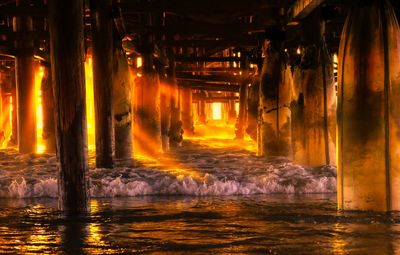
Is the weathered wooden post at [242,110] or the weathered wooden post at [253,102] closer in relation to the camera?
the weathered wooden post at [253,102]

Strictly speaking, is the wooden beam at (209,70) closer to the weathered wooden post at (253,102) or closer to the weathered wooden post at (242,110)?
the weathered wooden post at (242,110)

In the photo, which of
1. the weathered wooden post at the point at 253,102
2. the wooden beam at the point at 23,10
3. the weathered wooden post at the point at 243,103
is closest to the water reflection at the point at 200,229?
the wooden beam at the point at 23,10

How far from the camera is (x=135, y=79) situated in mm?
A: 17641

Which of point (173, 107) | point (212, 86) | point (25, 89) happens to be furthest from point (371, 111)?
point (212, 86)

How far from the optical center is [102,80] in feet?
38.3

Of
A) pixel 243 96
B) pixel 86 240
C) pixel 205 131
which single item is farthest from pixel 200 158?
pixel 205 131

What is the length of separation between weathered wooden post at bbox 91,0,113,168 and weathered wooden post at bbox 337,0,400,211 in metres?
5.50

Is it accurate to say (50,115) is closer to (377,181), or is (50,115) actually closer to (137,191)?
(137,191)

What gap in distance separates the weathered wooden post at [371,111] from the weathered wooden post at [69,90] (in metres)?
2.62

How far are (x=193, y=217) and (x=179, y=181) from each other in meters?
2.99

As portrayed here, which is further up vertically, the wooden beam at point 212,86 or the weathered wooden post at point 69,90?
the wooden beam at point 212,86

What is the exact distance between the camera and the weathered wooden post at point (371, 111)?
680 cm

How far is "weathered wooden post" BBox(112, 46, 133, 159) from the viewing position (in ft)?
45.2

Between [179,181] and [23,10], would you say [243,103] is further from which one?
[179,181]
